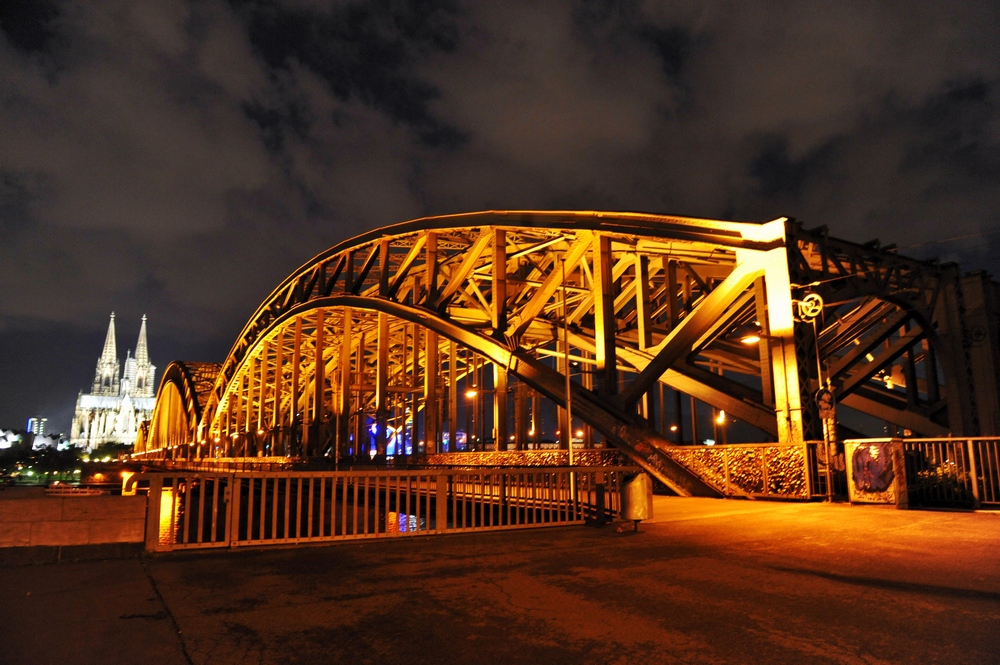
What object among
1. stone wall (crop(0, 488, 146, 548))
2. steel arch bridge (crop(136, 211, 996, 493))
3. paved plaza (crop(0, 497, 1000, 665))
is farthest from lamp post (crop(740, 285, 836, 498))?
stone wall (crop(0, 488, 146, 548))

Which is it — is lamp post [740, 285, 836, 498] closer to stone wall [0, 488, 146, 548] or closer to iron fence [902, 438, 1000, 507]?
iron fence [902, 438, 1000, 507]

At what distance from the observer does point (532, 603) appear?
5.89 meters

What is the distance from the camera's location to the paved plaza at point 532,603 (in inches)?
179

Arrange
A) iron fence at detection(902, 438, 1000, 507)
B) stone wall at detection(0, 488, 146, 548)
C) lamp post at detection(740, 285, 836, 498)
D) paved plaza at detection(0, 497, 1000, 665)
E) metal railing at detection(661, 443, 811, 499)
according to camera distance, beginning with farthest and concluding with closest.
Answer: metal railing at detection(661, 443, 811, 499) < lamp post at detection(740, 285, 836, 498) < iron fence at detection(902, 438, 1000, 507) < stone wall at detection(0, 488, 146, 548) < paved plaza at detection(0, 497, 1000, 665)

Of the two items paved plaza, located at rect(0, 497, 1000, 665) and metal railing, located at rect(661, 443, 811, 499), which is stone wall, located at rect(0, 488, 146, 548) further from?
metal railing, located at rect(661, 443, 811, 499)

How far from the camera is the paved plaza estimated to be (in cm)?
455

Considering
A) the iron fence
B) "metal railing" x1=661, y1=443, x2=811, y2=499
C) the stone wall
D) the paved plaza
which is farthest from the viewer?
"metal railing" x1=661, y1=443, x2=811, y2=499

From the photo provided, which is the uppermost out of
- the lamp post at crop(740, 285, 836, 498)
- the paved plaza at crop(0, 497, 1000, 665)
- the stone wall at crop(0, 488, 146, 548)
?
the lamp post at crop(740, 285, 836, 498)

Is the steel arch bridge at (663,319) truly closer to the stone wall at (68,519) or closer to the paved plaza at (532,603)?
the paved plaza at (532,603)

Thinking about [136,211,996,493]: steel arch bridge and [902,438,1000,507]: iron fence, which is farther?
[136,211,996,493]: steel arch bridge

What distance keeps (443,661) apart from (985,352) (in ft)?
87.3

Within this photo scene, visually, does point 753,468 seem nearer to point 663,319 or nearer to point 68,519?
point 68,519

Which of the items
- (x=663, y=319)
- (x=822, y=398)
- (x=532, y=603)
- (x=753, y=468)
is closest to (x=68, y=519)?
(x=532, y=603)

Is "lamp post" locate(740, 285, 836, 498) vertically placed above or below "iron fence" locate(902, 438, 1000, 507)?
above
